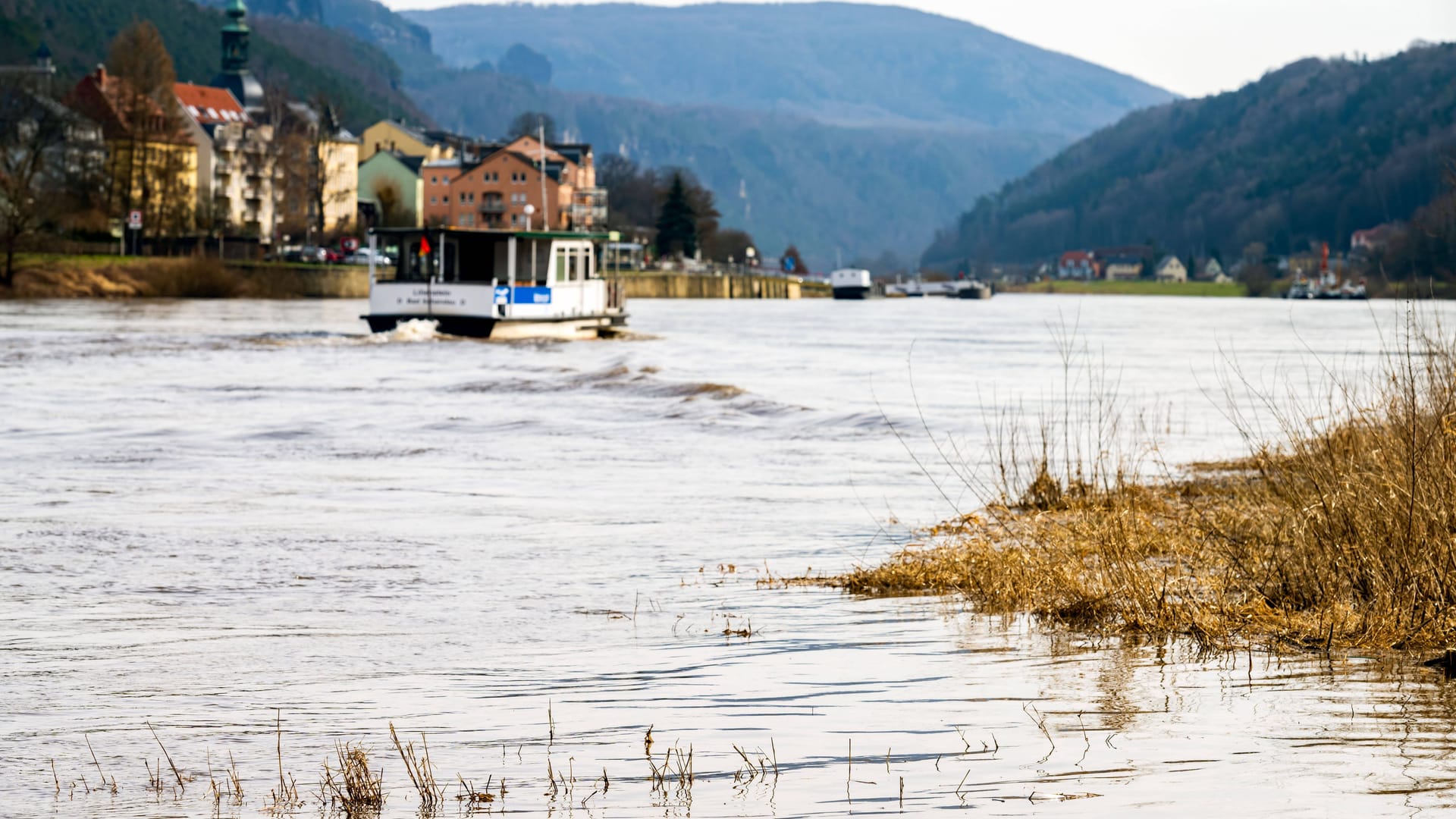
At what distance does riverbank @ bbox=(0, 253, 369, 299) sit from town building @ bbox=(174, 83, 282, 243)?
23862 millimetres

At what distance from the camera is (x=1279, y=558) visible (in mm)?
9398

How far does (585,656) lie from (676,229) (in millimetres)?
164726

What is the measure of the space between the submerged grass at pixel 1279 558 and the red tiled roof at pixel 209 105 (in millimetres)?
152767

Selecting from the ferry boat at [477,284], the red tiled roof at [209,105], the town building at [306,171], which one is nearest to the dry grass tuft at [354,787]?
the ferry boat at [477,284]

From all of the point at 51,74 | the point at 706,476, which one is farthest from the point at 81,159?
the point at 706,476

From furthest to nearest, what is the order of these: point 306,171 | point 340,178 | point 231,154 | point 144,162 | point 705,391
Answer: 1. point 340,178
2. point 231,154
3. point 306,171
4. point 144,162
5. point 705,391

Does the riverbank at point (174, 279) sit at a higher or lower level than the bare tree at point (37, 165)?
lower

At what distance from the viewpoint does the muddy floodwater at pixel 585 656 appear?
6.04 metres

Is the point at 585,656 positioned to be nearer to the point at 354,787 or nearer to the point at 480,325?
the point at 354,787

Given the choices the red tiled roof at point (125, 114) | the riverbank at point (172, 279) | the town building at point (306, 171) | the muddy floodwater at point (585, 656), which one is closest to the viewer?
the muddy floodwater at point (585, 656)

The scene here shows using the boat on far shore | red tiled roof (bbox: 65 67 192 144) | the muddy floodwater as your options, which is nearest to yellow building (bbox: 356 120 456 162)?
red tiled roof (bbox: 65 67 192 144)

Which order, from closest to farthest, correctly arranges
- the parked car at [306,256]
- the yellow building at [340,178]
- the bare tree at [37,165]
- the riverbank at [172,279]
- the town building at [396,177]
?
the bare tree at [37,165] < the riverbank at [172,279] < the parked car at [306,256] < the yellow building at [340,178] < the town building at [396,177]

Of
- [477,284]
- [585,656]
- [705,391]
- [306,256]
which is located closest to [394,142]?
[306,256]

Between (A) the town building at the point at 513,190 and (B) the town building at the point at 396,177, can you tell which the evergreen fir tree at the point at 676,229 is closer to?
(A) the town building at the point at 513,190
